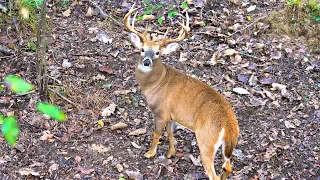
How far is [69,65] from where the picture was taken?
6.30m

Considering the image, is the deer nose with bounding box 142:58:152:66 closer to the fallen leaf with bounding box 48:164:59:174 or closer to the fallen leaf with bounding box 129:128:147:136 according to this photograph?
the fallen leaf with bounding box 129:128:147:136

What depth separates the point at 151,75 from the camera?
5.07 meters

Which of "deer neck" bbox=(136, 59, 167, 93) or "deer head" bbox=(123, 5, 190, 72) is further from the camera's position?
"deer neck" bbox=(136, 59, 167, 93)

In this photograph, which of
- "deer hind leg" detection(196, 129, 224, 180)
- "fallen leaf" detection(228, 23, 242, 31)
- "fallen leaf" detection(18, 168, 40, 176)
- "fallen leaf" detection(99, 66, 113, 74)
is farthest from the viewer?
"fallen leaf" detection(228, 23, 242, 31)

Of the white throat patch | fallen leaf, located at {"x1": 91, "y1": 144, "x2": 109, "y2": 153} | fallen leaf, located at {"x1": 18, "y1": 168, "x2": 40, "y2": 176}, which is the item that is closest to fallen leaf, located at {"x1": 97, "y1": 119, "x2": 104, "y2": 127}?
fallen leaf, located at {"x1": 91, "y1": 144, "x2": 109, "y2": 153}

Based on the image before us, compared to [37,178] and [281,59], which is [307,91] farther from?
[37,178]

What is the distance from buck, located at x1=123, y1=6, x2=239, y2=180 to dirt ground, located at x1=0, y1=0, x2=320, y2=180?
532mm

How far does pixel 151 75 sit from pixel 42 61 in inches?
51.3

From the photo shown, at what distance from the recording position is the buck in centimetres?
446

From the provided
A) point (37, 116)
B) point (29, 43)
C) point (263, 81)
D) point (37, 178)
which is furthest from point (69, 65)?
point (263, 81)

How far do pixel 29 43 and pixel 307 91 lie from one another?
4.15 metres

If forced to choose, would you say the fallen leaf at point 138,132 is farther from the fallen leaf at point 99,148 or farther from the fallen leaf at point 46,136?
the fallen leaf at point 46,136

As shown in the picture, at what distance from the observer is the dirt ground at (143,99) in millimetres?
5133

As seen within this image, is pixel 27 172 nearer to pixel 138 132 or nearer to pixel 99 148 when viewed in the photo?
pixel 99 148
